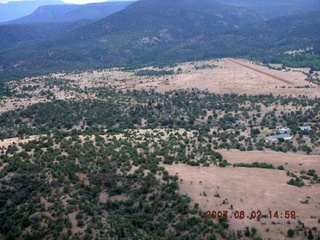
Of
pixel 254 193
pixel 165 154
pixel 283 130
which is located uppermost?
pixel 254 193

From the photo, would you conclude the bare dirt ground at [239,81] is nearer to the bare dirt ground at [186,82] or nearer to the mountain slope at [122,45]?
the bare dirt ground at [186,82]

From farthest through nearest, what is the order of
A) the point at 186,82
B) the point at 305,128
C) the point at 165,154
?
the point at 186,82 → the point at 305,128 → the point at 165,154

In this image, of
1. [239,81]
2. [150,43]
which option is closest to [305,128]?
[239,81]

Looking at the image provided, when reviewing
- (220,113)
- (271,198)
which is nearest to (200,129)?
(220,113)

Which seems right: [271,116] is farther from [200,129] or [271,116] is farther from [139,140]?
[139,140]
